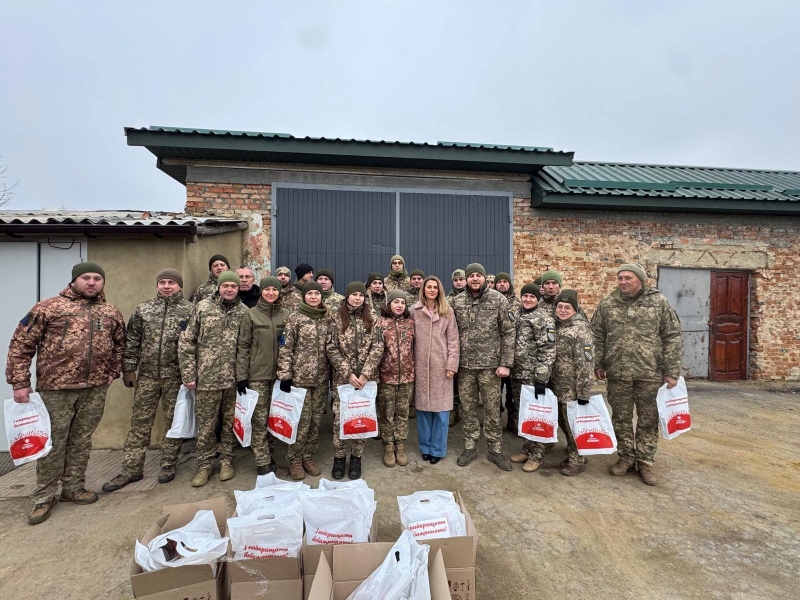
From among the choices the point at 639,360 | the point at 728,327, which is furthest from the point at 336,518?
the point at 728,327

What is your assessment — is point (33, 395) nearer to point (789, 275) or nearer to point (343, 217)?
point (343, 217)

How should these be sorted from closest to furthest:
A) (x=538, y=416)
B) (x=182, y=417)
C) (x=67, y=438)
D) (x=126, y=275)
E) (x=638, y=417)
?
1. (x=67, y=438)
2. (x=182, y=417)
3. (x=538, y=416)
4. (x=638, y=417)
5. (x=126, y=275)

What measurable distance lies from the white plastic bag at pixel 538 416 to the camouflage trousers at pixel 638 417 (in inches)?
27.4

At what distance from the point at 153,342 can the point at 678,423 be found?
5.20 m

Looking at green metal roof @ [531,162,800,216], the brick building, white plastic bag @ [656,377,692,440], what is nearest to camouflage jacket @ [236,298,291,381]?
the brick building

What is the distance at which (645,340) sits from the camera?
380 centimetres

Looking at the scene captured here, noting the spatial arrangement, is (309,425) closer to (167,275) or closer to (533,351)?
(167,275)

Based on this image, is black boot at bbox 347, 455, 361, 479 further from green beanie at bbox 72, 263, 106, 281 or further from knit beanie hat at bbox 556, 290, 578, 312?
green beanie at bbox 72, 263, 106, 281

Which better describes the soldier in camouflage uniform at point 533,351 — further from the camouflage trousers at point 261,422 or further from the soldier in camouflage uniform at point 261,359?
the camouflage trousers at point 261,422

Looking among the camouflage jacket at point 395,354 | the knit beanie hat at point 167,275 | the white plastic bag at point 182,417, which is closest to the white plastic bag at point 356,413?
the camouflage jacket at point 395,354

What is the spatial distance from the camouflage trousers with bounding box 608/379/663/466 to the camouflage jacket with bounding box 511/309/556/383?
0.79 meters

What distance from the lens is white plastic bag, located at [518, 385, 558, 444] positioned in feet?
12.4

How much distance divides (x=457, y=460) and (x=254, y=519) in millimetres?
2596

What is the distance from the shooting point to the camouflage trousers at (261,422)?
3.76 metres
